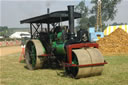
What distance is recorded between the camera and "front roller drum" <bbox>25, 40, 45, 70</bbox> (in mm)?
8578

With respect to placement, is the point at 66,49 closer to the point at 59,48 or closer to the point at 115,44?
the point at 59,48

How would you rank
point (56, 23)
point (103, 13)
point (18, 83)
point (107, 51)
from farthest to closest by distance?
point (103, 13)
point (107, 51)
point (56, 23)
point (18, 83)

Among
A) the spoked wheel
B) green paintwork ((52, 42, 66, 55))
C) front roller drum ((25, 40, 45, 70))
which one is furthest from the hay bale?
the spoked wheel

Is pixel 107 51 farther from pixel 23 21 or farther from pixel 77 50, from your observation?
pixel 77 50

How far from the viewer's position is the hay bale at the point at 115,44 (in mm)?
14688

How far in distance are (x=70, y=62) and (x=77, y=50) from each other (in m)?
0.49

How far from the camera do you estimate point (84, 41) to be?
7.03 metres

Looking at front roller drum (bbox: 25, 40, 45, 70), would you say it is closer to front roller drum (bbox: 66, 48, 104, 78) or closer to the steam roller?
the steam roller

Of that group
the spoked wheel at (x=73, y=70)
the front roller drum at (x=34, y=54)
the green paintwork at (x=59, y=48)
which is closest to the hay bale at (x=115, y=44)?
the front roller drum at (x=34, y=54)

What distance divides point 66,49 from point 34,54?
2.51 meters

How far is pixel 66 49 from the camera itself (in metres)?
7.20

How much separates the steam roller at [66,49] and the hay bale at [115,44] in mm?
6401

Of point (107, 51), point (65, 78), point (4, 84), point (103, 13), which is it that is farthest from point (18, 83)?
point (103, 13)

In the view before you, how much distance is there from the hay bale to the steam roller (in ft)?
21.0
